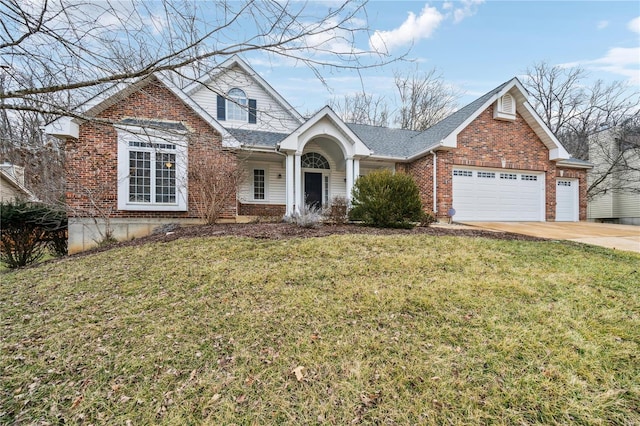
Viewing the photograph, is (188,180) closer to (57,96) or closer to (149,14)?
(57,96)

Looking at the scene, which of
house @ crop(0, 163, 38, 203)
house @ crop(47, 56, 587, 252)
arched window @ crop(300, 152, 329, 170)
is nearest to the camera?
house @ crop(47, 56, 587, 252)

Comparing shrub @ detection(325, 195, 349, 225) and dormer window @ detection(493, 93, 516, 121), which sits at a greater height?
dormer window @ detection(493, 93, 516, 121)

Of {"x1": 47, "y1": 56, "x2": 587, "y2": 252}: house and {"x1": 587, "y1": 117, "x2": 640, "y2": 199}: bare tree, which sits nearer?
{"x1": 47, "y1": 56, "x2": 587, "y2": 252}: house

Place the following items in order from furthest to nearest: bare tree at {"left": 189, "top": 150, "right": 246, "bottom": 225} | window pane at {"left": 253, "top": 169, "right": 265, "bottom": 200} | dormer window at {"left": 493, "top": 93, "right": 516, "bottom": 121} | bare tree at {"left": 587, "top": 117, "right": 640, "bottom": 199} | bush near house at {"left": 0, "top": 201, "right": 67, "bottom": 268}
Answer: bare tree at {"left": 587, "top": 117, "right": 640, "bottom": 199} < window pane at {"left": 253, "top": 169, "right": 265, "bottom": 200} < dormer window at {"left": 493, "top": 93, "right": 516, "bottom": 121} < bare tree at {"left": 189, "top": 150, "right": 246, "bottom": 225} < bush near house at {"left": 0, "top": 201, "right": 67, "bottom": 268}

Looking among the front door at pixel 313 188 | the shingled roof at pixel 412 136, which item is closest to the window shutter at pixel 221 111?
the front door at pixel 313 188

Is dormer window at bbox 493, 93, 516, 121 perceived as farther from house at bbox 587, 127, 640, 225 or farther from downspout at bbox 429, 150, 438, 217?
house at bbox 587, 127, 640, 225

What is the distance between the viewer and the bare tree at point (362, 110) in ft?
80.1

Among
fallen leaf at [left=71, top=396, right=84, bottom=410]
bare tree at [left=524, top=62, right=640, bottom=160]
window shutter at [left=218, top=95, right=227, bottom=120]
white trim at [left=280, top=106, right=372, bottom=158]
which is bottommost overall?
fallen leaf at [left=71, top=396, right=84, bottom=410]

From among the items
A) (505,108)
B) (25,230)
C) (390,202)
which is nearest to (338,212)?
(390,202)

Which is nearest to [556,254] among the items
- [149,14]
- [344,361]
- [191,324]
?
[344,361]

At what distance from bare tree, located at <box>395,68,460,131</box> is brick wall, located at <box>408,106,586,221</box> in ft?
40.0

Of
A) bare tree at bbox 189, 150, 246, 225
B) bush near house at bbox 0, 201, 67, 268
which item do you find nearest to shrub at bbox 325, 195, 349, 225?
bare tree at bbox 189, 150, 246, 225

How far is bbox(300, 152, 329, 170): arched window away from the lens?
1299 cm

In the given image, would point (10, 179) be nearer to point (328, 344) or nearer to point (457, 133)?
point (328, 344)
